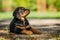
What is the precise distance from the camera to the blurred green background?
169 cm

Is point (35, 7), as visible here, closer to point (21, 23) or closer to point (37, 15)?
point (37, 15)

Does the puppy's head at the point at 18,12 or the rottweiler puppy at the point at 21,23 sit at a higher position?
the puppy's head at the point at 18,12

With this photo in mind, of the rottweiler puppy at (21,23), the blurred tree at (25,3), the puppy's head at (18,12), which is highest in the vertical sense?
the blurred tree at (25,3)

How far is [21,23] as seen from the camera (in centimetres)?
167

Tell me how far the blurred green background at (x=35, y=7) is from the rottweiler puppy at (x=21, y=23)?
5 cm

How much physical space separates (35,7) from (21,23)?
0.19m

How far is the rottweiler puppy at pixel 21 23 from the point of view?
65.1 inches

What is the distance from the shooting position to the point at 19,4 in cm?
169

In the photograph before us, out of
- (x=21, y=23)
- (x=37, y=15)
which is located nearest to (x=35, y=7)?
(x=37, y=15)

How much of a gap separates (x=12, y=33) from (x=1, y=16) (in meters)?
0.18

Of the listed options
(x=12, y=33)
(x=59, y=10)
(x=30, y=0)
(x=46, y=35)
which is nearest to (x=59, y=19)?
(x=59, y=10)

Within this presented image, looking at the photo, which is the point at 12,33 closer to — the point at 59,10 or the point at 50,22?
the point at 50,22

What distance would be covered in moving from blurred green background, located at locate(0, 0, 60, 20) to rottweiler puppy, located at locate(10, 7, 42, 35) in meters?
0.05

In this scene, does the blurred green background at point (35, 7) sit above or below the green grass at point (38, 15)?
above
